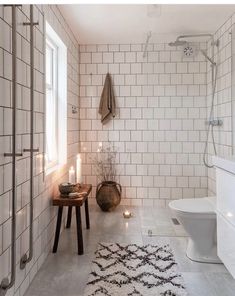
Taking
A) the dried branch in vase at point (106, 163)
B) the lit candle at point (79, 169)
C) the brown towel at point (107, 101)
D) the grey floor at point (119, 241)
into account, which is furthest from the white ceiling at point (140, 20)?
the grey floor at point (119, 241)

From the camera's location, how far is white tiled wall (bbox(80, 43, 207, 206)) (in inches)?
153

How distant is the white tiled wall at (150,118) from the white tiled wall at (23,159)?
1.21m

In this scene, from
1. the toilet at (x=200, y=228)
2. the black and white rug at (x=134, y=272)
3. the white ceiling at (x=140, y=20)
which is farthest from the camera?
the white ceiling at (x=140, y=20)

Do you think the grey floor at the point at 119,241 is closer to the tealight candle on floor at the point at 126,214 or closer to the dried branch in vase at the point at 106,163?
the tealight candle on floor at the point at 126,214

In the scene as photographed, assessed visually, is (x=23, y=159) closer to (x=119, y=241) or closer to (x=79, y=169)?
(x=119, y=241)

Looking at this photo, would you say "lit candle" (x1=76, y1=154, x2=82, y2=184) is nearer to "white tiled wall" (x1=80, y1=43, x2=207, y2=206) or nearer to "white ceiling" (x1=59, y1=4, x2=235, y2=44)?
"white tiled wall" (x1=80, y1=43, x2=207, y2=206)

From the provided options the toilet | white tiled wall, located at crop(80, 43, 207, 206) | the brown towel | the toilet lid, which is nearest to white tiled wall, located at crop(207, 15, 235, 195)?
white tiled wall, located at crop(80, 43, 207, 206)

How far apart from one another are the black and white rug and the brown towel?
6.26 ft

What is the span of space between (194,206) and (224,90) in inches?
62.0

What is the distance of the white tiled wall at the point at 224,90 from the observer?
3033 mm

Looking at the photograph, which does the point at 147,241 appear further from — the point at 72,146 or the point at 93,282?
the point at 72,146

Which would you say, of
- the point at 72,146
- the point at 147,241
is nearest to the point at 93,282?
the point at 147,241

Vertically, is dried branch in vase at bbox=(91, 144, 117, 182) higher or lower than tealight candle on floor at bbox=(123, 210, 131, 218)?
higher

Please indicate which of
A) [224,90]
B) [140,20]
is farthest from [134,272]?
[140,20]
